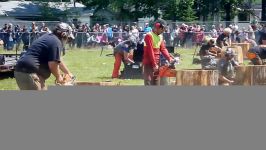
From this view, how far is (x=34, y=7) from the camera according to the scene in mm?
63750

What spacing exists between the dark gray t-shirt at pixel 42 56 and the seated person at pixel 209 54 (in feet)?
28.9

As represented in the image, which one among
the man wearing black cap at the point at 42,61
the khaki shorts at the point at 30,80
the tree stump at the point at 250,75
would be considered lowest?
the tree stump at the point at 250,75

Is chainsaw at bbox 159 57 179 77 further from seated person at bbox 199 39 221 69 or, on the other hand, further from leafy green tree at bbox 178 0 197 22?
leafy green tree at bbox 178 0 197 22

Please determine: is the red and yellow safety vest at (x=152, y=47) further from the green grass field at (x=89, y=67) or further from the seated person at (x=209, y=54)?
the seated person at (x=209, y=54)

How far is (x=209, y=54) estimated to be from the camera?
1948 centimetres

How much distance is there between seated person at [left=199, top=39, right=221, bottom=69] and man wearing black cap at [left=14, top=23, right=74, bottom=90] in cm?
874

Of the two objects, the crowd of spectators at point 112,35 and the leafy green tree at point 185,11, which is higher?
the leafy green tree at point 185,11

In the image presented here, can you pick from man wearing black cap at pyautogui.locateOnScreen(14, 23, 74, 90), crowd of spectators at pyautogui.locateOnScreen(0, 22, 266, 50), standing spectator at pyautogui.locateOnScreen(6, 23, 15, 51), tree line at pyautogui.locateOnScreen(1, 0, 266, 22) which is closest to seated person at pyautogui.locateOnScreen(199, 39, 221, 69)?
man wearing black cap at pyautogui.locateOnScreen(14, 23, 74, 90)

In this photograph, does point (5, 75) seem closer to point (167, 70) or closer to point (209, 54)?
point (209, 54)

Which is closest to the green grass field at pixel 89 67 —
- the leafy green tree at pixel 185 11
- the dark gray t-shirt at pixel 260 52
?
the dark gray t-shirt at pixel 260 52

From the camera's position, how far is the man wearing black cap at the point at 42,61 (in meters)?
9.69

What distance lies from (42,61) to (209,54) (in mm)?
10166

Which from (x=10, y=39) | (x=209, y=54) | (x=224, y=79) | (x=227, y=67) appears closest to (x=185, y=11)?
(x=10, y=39)

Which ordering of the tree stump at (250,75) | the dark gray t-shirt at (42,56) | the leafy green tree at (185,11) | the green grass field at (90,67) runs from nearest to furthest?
the dark gray t-shirt at (42,56)
the tree stump at (250,75)
the green grass field at (90,67)
the leafy green tree at (185,11)
